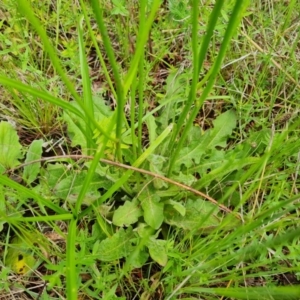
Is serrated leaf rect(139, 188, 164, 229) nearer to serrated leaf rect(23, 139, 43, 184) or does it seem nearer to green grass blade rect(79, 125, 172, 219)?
green grass blade rect(79, 125, 172, 219)

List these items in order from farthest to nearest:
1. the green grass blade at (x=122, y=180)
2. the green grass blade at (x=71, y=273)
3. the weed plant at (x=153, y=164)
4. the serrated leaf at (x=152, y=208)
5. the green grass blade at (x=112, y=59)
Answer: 1. the serrated leaf at (x=152, y=208)
2. the weed plant at (x=153, y=164)
3. the green grass blade at (x=122, y=180)
4. the green grass blade at (x=71, y=273)
5. the green grass blade at (x=112, y=59)

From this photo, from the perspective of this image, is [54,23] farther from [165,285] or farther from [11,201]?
[165,285]

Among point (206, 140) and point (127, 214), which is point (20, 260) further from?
point (206, 140)

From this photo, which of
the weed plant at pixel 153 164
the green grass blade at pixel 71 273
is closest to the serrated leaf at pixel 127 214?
the weed plant at pixel 153 164

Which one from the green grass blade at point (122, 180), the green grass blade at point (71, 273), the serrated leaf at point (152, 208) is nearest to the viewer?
the green grass blade at point (71, 273)

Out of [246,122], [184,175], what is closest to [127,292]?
[184,175]

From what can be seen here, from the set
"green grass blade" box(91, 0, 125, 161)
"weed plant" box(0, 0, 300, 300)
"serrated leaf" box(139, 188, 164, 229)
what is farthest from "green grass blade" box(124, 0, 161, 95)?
"serrated leaf" box(139, 188, 164, 229)

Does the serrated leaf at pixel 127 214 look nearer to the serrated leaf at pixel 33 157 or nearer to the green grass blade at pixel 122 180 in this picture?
the green grass blade at pixel 122 180
